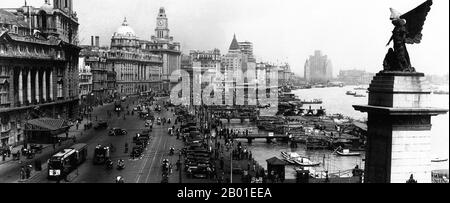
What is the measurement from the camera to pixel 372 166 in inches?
697

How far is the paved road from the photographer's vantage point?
33188mm

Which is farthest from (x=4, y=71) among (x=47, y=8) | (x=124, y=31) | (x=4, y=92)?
(x=124, y=31)

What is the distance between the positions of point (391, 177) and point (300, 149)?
43.5 m

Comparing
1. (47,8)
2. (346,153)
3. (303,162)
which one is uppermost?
(47,8)

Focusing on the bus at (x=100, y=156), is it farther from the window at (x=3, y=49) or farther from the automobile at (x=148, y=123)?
the automobile at (x=148, y=123)

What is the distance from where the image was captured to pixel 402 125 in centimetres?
1684

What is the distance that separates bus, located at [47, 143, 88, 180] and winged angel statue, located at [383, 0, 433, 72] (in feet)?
73.3

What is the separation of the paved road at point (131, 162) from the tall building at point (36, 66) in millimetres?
6558

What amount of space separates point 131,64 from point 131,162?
109333mm

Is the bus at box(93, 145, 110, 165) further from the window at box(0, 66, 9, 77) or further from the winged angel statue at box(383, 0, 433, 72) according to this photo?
the winged angel statue at box(383, 0, 433, 72)

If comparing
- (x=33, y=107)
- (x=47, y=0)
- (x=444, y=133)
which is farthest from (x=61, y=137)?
(x=444, y=133)

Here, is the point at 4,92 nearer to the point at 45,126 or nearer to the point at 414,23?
the point at 45,126

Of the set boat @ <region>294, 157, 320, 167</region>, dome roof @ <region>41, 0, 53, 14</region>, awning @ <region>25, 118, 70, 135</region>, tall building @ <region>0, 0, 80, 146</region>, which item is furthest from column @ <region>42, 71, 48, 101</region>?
boat @ <region>294, 157, 320, 167</region>
